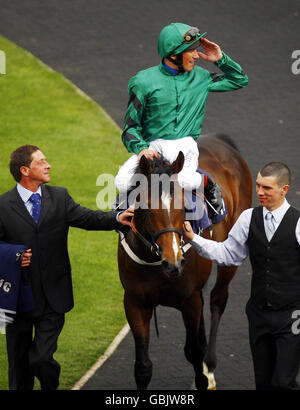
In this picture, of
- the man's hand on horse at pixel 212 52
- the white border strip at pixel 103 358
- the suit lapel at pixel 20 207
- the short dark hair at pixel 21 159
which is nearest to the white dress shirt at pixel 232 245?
the suit lapel at pixel 20 207

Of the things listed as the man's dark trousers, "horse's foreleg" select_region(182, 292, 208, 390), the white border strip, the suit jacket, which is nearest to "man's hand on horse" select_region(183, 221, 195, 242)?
the man's dark trousers

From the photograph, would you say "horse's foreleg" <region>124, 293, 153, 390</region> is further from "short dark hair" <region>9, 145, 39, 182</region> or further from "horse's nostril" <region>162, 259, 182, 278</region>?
"short dark hair" <region>9, 145, 39, 182</region>

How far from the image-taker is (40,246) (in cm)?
695

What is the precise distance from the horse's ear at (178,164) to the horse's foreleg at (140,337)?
4.48ft

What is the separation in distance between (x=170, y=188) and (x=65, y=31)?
11.2 m

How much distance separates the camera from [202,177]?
7633 mm

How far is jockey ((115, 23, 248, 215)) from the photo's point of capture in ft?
24.0

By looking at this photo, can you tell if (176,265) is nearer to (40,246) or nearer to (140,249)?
(140,249)

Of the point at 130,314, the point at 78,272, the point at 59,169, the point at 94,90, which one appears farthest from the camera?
the point at 94,90

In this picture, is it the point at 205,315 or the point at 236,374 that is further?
the point at 205,315

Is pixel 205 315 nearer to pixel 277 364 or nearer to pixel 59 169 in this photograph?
pixel 277 364

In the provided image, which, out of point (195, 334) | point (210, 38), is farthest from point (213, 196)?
point (210, 38)

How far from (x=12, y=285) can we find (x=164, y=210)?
1.32 meters

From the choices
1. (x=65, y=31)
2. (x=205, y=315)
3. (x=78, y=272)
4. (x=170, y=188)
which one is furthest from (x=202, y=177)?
(x=65, y=31)
